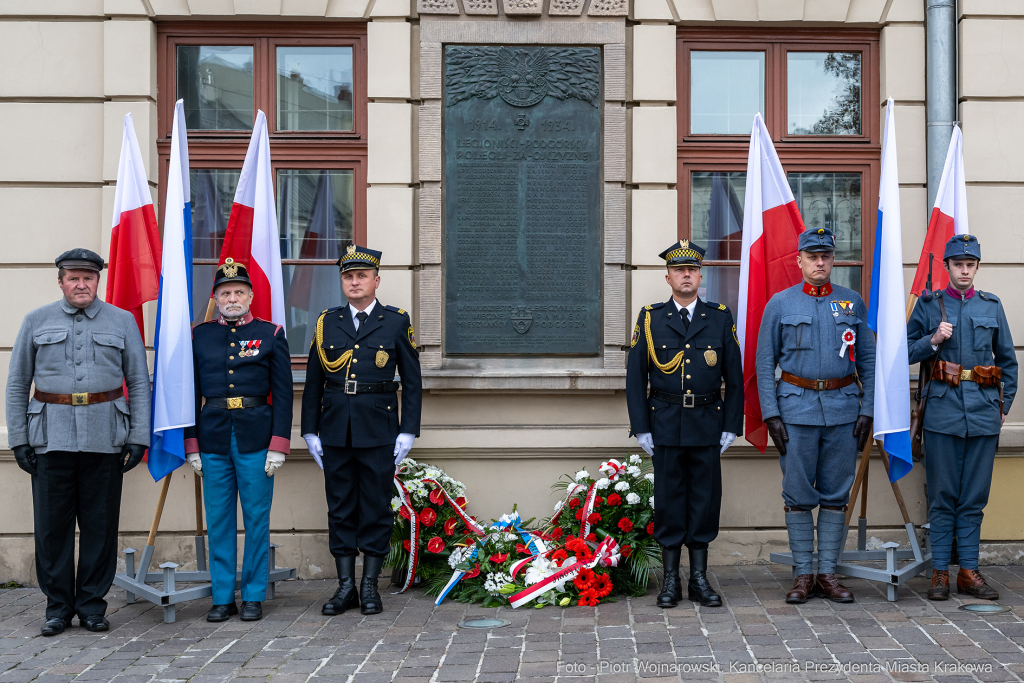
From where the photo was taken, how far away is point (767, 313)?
16.5 ft

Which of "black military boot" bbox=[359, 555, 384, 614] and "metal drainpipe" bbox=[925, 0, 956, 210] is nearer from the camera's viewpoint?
"black military boot" bbox=[359, 555, 384, 614]

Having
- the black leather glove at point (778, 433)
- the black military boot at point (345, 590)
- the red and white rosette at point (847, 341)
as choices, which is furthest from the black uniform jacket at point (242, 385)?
the red and white rosette at point (847, 341)

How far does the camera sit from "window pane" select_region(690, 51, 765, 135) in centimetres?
606

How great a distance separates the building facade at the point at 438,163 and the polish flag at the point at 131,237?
76 centimetres

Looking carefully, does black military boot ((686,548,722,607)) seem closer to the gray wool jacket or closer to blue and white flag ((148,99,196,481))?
blue and white flag ((148,99,196,481))

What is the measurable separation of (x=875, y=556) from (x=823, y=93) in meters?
3.06

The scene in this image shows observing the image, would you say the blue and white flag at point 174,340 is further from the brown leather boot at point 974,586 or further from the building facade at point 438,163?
the brown leather boot at point 974,586

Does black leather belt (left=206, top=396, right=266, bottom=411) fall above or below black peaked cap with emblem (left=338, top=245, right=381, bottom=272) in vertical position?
below

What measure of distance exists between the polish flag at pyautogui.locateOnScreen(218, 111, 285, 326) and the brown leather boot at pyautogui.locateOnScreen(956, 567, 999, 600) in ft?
13.5

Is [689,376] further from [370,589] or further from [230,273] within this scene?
[230,273]

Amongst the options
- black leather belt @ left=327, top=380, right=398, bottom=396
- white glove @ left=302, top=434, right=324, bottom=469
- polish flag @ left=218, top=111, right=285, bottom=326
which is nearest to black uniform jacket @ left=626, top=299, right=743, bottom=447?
black leather belt @ left=327, top=380, right=398, bottom=396

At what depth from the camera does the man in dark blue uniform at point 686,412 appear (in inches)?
191

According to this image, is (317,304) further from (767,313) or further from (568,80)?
(767,313)

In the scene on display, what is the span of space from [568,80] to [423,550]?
3139mm
